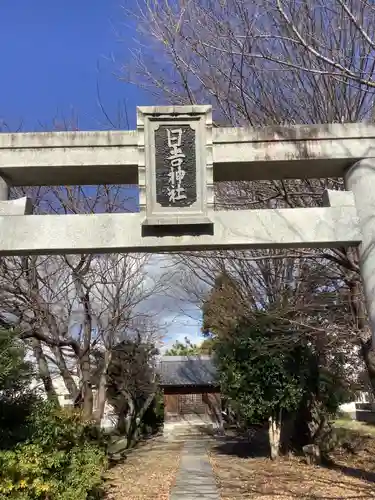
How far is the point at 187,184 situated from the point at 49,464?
5.07 metres

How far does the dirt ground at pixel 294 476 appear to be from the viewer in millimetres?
10042

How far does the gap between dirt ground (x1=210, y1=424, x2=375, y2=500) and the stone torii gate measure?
206 inches

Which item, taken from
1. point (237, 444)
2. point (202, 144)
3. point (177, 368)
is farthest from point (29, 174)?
point (177, 368)

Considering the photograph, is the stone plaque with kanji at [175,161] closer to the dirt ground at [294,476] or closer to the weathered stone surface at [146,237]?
the weathered stone surface at [146,237]

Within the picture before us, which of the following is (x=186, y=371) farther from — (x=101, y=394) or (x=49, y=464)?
(x=49, y=464)

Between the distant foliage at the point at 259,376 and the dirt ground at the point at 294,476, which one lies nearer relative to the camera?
the dirt ground at the point at 294,476

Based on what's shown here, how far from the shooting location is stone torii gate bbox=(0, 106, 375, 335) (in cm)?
605

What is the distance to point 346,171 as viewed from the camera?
6641 mm

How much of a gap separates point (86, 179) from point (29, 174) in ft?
2.46

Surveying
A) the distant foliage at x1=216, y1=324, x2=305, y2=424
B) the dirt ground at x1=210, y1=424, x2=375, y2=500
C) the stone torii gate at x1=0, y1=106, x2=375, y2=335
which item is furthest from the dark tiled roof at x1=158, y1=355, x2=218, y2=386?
the stone torii gate at x1=0, y1=106, x2=375, y2=335

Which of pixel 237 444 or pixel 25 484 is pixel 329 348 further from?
pixel 25 484

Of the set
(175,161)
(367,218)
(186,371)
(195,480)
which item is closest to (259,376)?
(195,480)

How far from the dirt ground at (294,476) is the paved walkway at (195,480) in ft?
0.80

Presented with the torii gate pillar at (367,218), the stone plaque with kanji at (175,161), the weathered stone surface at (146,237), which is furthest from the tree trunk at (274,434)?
the stone plaque with kanji at (175,161)
